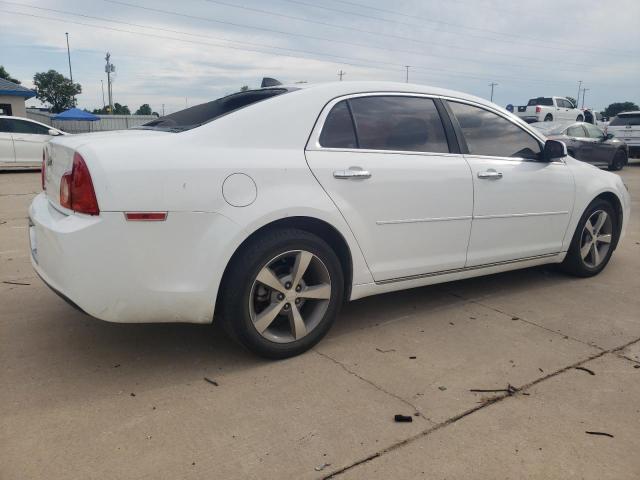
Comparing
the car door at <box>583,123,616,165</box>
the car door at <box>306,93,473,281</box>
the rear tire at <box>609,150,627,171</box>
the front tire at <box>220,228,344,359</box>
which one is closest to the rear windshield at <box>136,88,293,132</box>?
the car door at <box>306,93,473,281</box>

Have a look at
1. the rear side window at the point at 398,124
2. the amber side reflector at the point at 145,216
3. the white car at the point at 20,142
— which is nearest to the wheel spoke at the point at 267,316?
the amber side reflector at the point at 145,216

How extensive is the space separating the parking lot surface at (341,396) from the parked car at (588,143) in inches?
464

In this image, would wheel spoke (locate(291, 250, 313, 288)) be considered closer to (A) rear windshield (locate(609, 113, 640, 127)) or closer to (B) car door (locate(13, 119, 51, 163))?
(B) car door (locate(13, 119, 51, 163))

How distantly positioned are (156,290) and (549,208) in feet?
10.3

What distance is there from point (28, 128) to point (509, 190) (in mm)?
13361

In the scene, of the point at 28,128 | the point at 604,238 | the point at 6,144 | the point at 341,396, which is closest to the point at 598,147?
the point at 604,238

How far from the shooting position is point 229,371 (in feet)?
9.86

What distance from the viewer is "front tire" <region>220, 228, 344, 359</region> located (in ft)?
9.45

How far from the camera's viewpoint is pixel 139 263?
8.70ft

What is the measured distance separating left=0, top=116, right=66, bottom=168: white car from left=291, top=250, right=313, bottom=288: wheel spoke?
12.1 meters

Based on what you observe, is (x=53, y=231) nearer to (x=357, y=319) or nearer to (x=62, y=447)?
(x=62, y=447)

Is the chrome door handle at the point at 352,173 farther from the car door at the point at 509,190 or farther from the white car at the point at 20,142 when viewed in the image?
the white car at the point at 20,142

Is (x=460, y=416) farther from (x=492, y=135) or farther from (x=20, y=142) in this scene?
(x=20, y=142)

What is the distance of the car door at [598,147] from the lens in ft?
49.7
